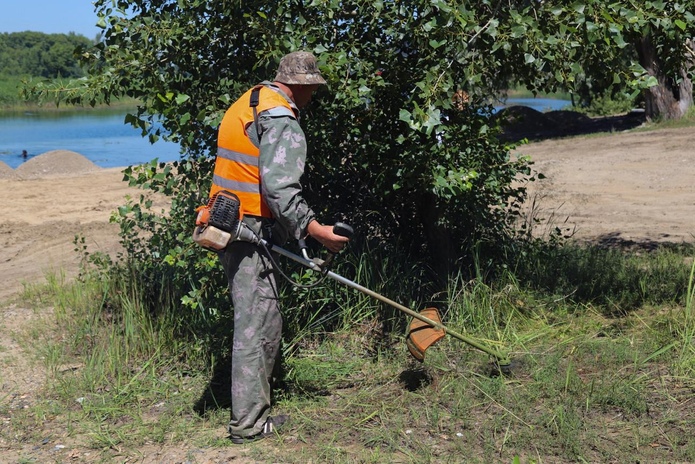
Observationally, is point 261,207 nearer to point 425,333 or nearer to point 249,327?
point 249,327

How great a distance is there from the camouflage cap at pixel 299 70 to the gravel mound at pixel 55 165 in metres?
15.4

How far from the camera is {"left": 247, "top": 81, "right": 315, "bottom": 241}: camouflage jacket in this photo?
4.14 m

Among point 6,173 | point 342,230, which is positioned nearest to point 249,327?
point 342,230

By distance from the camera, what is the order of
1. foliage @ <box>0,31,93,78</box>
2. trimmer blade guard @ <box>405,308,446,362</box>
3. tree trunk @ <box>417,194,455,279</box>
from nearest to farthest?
1. trimmer blade guard @ <box>405,308,446,362</box>
2. tree trunk @ <box>417,194,455,279</box>
3. foliage @ <box>0,31,93,78</box>

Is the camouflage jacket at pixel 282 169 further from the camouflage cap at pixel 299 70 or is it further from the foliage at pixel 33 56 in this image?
the foliage at pixel 33 56

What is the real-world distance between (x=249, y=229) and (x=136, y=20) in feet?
6.39

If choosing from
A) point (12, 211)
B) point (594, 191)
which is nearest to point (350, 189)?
point (594, 191)

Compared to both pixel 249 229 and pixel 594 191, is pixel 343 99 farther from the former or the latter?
pixel 594 191

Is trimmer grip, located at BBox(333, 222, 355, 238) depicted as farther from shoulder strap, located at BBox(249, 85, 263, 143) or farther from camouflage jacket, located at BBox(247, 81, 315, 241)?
shoulder strap, located at BBox(249, 85, 263, 143)

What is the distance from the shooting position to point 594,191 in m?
12.7

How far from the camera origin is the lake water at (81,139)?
83.6ft

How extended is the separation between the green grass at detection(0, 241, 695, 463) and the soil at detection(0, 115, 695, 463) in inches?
7.2

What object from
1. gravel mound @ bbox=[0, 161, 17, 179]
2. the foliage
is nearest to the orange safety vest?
gravel mound @ bbox=[0, 161, 17, 179]

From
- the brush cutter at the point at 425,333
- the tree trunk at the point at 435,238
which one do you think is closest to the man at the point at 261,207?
the brush cutter at the point at 425,333
